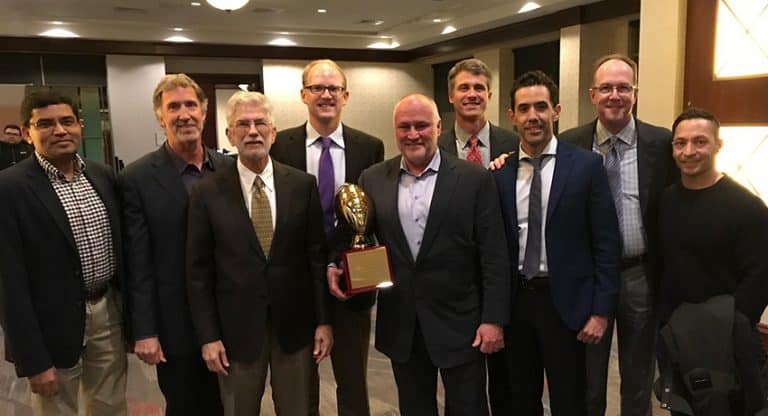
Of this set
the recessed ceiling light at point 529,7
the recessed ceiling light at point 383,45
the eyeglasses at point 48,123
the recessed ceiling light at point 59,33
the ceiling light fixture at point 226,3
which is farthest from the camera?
the recessed ceiling light at point 383,45

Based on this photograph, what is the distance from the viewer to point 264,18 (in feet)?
27.1

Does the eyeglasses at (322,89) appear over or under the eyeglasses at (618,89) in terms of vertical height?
over

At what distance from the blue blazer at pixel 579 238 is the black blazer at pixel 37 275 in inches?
62.4

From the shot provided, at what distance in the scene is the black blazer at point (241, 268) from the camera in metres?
2.00

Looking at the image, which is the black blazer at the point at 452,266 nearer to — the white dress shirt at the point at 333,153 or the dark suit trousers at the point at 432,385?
the dark suit trousers at the point at 432,385

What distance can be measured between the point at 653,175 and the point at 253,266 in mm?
1607

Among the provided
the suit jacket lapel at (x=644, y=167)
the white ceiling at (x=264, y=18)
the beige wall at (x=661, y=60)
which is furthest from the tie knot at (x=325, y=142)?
the white ceiling at (x=264, y=18)

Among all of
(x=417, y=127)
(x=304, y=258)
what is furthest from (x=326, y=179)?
(x=417, y=127)

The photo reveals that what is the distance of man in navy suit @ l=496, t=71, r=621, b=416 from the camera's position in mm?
2062

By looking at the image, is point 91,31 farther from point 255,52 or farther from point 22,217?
point 22,217

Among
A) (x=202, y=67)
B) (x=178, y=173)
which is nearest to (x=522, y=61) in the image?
(x=202, y=67)

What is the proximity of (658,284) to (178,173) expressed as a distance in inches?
76.2

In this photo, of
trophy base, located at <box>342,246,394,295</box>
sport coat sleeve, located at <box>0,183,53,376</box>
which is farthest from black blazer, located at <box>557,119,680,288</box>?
sport coat sleeve, located at <box>0,183,53,376</box>

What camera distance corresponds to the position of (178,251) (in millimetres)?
2086
